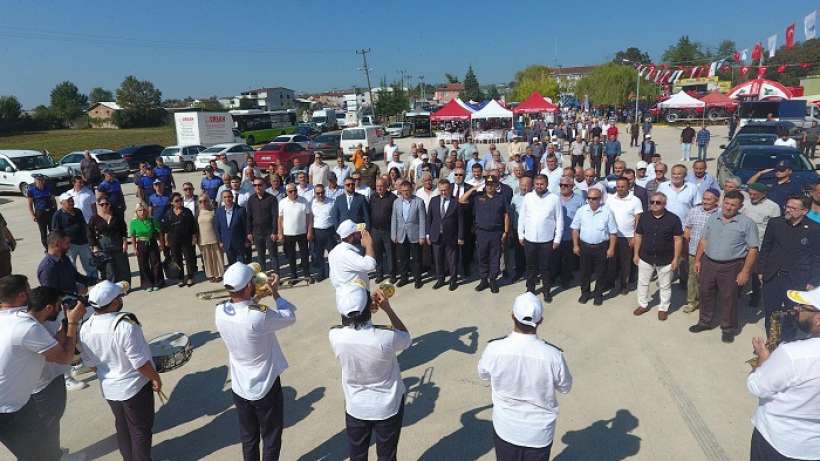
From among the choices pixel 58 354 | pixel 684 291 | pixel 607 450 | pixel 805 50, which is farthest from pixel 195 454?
pixel 805 50

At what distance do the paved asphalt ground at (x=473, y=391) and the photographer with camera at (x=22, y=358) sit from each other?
0.99m

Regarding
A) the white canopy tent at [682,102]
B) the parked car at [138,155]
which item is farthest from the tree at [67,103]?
the white canopy tent at [682,102]

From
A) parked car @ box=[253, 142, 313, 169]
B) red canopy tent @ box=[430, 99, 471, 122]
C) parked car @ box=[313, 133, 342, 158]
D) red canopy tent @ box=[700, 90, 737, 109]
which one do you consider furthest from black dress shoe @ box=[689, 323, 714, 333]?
red canopy tent @ box=[700, 90, 737, 109]

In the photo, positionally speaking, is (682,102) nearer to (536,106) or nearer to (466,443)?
(536,106)

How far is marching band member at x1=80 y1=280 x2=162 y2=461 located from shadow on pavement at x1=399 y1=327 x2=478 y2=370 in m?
2.66

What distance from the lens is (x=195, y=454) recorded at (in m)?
4.15

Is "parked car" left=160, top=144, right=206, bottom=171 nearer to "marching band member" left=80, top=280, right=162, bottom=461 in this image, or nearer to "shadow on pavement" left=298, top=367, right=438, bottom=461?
"shadow on pavement" left=298, top=367, right=438, bottom=461

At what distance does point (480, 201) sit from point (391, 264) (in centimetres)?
185

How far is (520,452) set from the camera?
9.64ft

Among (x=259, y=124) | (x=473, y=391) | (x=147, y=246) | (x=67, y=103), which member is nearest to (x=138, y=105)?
(x=67, y=103)

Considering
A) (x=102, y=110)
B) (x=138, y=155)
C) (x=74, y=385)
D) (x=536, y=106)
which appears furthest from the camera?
(x=102, y=110)

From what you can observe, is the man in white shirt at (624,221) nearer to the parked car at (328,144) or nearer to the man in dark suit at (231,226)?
the man in dark suit at (231,226)

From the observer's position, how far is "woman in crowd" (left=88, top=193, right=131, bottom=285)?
753 cm

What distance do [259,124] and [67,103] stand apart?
58.4m
